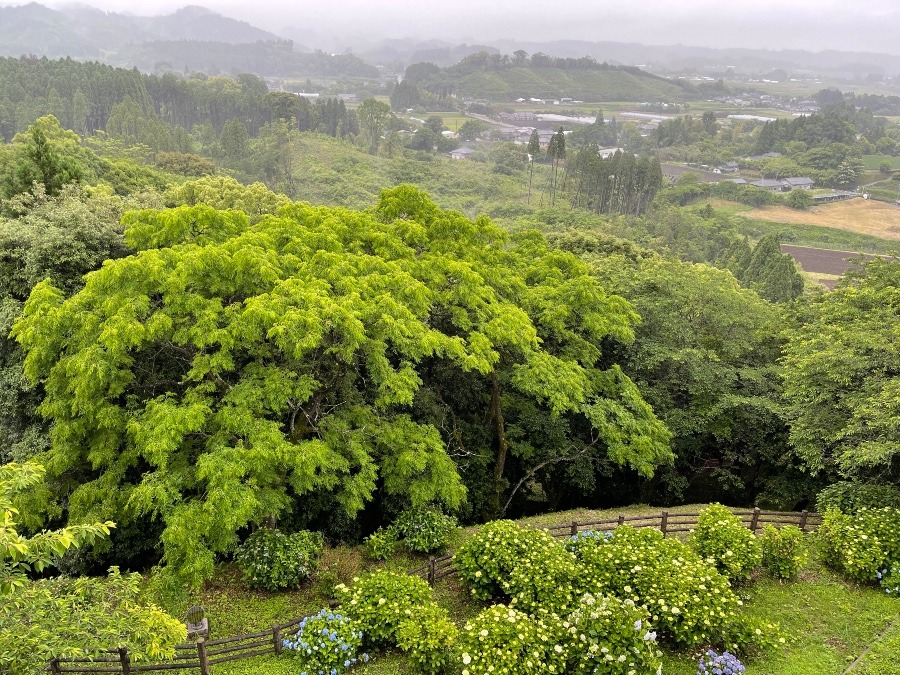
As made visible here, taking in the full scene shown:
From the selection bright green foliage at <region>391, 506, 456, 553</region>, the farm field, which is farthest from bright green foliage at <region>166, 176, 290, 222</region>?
the farm field

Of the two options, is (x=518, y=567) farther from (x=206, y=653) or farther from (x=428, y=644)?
(x=206, y=653)

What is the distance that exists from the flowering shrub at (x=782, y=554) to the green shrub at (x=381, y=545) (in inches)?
292

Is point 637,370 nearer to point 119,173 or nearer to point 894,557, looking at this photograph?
point 894,557

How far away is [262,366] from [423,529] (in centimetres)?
486

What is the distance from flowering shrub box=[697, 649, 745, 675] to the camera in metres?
8.32

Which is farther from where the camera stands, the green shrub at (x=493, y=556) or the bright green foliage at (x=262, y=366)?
the bright green foliage at (x=262, y=366)

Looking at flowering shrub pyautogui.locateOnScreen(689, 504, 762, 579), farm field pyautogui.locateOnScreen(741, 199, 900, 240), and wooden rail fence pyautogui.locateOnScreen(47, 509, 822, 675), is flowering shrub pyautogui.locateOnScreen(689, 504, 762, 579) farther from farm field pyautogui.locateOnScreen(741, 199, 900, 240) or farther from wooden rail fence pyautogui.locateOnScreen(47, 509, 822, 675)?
farm field pyautogui.locateOnScreen(741, 199, 900, 240)

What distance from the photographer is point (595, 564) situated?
32.8ft

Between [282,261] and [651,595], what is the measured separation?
386 inches

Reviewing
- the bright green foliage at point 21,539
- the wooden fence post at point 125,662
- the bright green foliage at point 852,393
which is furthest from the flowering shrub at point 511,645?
the bright green foliage at point 852,393

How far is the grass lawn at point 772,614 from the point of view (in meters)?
8.88

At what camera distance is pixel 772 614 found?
10.1 meters

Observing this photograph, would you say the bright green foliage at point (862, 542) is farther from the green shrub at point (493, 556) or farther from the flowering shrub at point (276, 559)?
the flowering shrub at point (276, 559)

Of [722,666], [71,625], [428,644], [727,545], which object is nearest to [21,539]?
[71,625]
